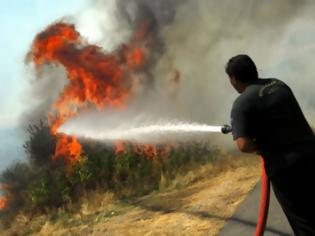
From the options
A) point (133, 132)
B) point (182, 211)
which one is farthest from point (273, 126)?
point (133, 132)

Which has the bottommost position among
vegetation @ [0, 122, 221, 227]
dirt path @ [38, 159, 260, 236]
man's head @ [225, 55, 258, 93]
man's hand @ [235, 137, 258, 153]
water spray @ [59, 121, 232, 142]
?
dirt path @ [38, 159, 260, 236]

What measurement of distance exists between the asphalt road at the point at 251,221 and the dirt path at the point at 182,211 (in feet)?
0.60

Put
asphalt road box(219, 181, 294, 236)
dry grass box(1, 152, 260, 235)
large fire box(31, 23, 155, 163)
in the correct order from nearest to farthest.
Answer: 1. asphalt road box(219, 181, 294, 236)
2. dry grass box(1, 152, 260, 235)
3. large fire box(31, 23, 155, 163)

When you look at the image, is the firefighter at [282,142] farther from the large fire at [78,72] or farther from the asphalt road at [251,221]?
the large fire at [78,72]

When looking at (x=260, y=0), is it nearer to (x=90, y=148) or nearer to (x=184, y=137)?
(x=184, y=137)

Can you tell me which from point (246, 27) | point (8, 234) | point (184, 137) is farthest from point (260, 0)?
point (8, 234)

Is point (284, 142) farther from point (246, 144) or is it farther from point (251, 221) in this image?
point (251, 221)

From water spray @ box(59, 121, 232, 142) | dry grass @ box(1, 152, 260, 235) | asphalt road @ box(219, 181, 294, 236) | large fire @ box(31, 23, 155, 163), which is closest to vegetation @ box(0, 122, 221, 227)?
water spray @ box(59, 121, 232, 142)

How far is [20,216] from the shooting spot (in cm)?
1258

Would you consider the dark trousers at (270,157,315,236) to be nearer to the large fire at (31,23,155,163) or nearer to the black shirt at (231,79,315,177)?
the black shirt at (231,79,315,177)

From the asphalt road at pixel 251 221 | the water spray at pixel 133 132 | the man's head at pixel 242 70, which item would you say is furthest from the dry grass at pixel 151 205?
the man's head at pixel 242 70

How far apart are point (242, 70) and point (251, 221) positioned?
3.01 metres

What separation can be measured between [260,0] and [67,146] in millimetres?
8904

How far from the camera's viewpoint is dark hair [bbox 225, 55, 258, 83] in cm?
374
